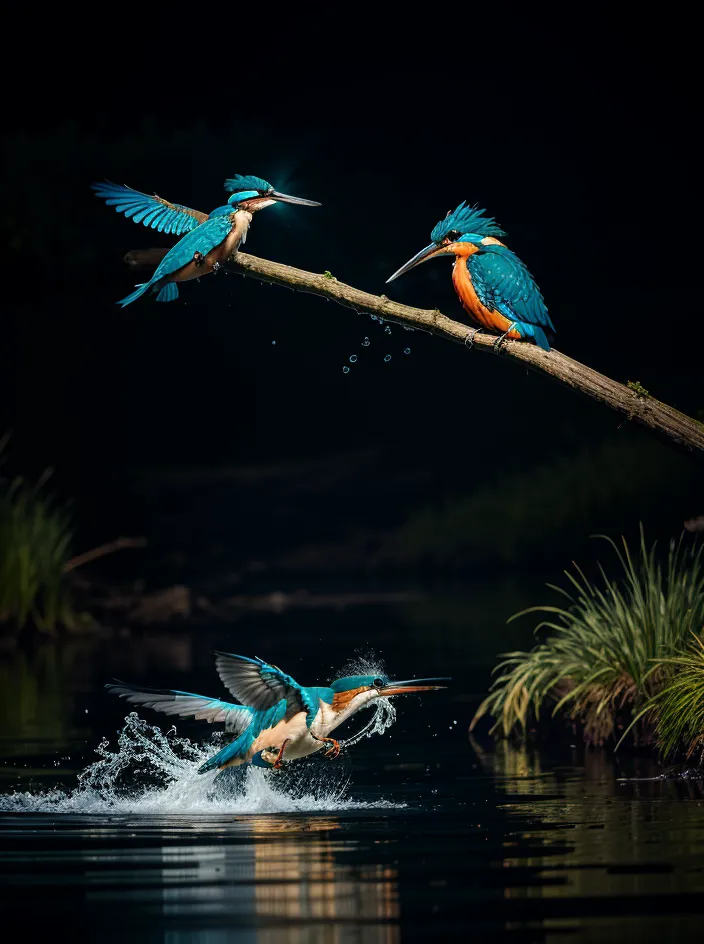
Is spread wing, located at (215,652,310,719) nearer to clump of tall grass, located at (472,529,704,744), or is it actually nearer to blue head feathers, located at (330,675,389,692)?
blue head feathers, located at (330,675,389,692)

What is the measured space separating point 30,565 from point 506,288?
315 inches

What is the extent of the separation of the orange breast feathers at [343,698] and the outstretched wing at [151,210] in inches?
73.1

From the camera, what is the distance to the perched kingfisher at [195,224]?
631 cm

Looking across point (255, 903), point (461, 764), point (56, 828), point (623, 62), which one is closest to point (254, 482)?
point (623, 62)

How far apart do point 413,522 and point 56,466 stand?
4092 millimetres

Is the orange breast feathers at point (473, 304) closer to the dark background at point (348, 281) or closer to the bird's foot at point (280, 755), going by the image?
the bird's foot at point (280, 755)

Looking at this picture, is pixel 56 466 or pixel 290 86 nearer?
pixel 290 86

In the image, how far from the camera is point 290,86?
19.0 m

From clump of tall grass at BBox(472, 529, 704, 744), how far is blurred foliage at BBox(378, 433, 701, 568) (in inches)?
405

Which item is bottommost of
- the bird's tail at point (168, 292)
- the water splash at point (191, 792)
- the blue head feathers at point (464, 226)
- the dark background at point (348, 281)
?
the water splash at point (191, 792)

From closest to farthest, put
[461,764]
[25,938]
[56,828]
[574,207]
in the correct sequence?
[25,938] → [56,828] → [461,764] → [574,207]

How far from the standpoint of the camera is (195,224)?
6.76 meters

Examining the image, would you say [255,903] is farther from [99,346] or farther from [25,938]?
[99,346]

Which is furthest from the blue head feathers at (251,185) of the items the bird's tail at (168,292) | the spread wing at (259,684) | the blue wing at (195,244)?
the spread wing at (259,684)
